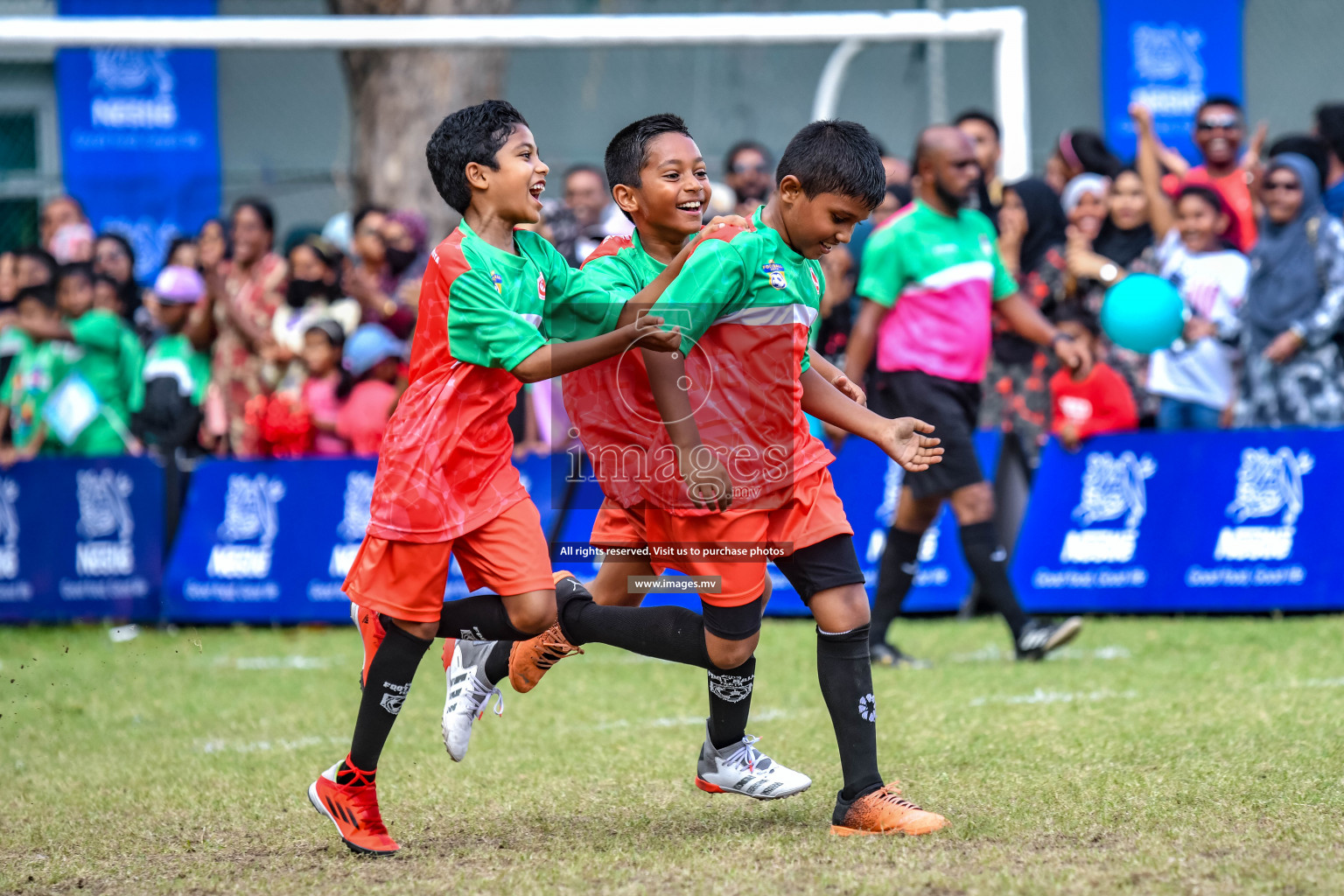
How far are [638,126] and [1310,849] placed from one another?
2540 millimetres

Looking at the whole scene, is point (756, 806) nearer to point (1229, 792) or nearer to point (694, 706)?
point (1229, 792)

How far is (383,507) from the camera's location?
3.96m

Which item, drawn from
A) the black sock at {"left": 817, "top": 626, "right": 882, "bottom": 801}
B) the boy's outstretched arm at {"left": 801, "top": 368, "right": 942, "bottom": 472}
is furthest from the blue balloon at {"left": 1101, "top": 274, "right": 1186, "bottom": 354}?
the black sock at {"left": 817, "top": 626, "right": 882, "bottom": 801}

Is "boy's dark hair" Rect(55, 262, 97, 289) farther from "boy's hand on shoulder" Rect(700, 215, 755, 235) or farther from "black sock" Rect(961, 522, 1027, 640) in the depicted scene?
"boy's hand on shoulder" Rect(700, 215, 755, 235)

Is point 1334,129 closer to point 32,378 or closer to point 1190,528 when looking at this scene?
point 1190,528

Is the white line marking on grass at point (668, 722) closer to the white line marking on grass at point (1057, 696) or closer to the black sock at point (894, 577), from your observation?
the white line marking on grass at point (1057, 696)

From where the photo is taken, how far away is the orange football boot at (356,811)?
3904mm

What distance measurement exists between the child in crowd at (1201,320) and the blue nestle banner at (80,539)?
592 centimetres

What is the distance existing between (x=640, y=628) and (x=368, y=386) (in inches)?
210

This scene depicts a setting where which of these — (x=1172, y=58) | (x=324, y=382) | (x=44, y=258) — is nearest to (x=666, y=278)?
(x=324, y=382)

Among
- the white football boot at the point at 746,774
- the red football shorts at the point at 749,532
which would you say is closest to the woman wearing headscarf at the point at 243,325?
the white football boot at the point at 746,774

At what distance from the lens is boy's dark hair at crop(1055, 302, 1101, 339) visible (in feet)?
28.2

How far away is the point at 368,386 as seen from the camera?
29.8ft

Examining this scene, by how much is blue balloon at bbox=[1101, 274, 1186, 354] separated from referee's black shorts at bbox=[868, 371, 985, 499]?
1376mm
